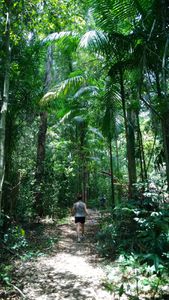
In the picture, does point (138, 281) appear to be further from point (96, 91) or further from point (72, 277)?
point (96, 91)

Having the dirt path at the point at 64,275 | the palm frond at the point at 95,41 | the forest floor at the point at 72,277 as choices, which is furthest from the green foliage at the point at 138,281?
the palm frond at the point at 95,41

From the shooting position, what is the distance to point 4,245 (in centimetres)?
659

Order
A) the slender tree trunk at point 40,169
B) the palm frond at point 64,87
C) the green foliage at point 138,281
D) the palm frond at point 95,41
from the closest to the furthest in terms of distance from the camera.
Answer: the green foliage at point 138,281, the palm frond at point 95,41, the palm frond at point 64,87, the slender tree trunk at point 40,169

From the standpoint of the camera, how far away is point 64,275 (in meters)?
6.26

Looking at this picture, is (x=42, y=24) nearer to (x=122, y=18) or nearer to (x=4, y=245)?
(x=122, y=18)

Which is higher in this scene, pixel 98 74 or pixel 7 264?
pixel 98 74

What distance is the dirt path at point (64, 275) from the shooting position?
205 inches

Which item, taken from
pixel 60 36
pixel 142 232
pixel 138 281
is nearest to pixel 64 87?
pixel 60 36

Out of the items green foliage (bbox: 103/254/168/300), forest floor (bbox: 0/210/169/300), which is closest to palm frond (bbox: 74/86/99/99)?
forest floor (bbox: 0/210/169/300)

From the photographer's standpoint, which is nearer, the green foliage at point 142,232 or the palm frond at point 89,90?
the green foliage at point 142,232

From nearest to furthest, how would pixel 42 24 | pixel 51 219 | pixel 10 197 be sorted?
pixel 42 24 → pixel 10 197 → pixel 51 219

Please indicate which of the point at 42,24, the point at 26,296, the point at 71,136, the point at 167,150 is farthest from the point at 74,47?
the point at 71,136

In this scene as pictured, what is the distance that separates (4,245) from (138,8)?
20.0 feet

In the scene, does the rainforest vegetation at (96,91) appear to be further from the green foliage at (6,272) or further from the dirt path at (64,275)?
the dirt path at (64,275)
